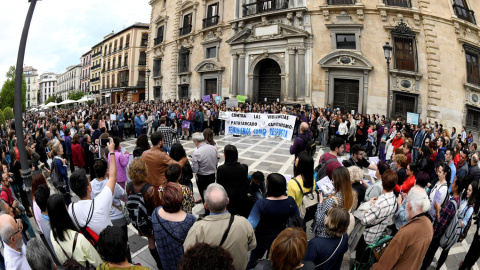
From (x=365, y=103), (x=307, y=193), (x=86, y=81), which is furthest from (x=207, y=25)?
(x=86, y=81)

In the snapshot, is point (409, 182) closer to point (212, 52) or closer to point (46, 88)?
point (212, 52)

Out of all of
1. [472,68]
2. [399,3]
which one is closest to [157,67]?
[399,3]

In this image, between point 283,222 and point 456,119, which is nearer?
point 283,222

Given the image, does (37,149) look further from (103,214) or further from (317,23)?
(317,23)

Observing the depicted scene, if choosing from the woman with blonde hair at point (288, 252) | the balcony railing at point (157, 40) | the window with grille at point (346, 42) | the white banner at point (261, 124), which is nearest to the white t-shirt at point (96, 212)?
the woman with blonde hair at point (288, 252)

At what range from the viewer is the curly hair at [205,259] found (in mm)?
1452

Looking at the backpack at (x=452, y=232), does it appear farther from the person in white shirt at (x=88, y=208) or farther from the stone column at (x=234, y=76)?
the stone column at (x=234, y=76)

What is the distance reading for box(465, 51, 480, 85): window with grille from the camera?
16.5 m

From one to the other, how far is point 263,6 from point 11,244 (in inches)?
854

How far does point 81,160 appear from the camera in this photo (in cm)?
687

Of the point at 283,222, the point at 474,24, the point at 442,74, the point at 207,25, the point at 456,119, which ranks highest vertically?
the point at 207,25

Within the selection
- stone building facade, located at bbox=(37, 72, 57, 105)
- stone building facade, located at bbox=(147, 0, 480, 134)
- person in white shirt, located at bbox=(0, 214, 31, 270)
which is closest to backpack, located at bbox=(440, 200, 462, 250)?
person in white shirt, located at bbox=(0, 214, 31, 270)

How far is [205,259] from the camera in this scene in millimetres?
1471

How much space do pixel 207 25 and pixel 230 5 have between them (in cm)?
309
